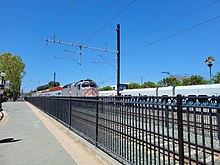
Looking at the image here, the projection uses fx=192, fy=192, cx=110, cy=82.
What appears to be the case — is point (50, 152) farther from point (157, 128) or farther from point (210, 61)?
point (210, 61)

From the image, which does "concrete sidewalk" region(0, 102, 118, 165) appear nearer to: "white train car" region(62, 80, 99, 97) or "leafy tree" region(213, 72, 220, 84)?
"white train car" region(62, 80, 99, 97)

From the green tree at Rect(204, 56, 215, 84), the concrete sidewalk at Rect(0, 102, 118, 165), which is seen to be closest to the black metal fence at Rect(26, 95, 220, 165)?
the concrete sidewalk at Rect(0, 102, 118, 165)

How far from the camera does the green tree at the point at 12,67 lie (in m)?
52.3

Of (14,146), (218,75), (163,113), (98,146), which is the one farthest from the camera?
(218,75)

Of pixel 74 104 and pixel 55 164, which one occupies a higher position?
pixel 74 104

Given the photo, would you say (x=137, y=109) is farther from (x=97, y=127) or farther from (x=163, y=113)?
(x=97, y=127)

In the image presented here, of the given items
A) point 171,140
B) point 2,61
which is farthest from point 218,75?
point 2,61

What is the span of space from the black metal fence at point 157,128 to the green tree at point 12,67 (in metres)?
53.8

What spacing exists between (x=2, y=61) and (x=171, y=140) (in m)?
58.3

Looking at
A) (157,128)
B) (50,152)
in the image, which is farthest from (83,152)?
(157,128)

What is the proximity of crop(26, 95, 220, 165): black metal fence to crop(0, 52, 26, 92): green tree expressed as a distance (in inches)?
2118

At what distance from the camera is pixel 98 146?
5.44m

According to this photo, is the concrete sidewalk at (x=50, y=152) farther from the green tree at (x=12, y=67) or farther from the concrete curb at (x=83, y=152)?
the green tree at (x=12, y=67)

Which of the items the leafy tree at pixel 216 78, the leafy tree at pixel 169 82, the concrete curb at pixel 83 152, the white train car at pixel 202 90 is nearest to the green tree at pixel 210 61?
the leafy tree at pixel 216 78
